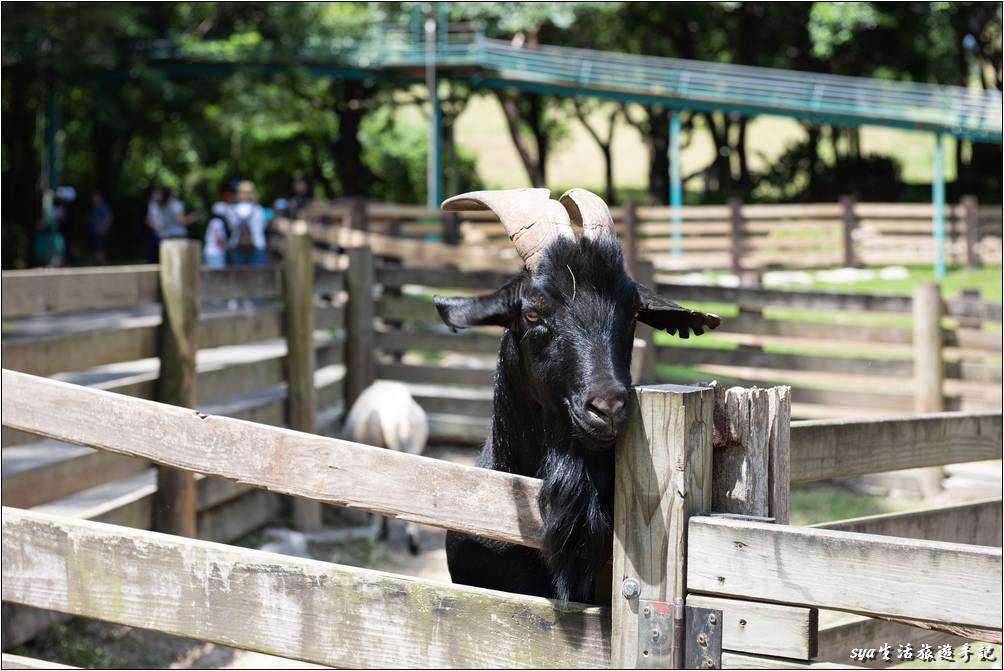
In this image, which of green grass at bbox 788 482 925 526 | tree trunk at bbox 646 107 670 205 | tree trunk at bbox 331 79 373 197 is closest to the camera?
green grass at bbox 788 482 925 526

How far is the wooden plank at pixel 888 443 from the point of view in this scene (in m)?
3.13

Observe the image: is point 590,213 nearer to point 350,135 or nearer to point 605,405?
point 605,405

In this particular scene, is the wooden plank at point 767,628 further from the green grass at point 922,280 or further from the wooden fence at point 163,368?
the green grass at point 922,280

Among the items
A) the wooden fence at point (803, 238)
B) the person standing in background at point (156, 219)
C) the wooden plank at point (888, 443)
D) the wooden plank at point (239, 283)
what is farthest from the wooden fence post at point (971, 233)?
the wooden plank at point (888, 443)

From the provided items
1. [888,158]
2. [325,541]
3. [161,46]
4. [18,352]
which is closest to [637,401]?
[18,352]

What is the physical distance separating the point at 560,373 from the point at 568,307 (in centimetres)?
19

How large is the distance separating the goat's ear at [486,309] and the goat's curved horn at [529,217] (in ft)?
0.33

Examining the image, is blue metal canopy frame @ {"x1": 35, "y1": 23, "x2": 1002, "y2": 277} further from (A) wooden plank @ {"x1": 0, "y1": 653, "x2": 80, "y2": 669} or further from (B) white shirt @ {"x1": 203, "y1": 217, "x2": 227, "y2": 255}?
(A) wooden plank @ {"x1": 0, "y1": 653, "x2": 80, "y2": 669}

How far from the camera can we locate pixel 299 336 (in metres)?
7.71

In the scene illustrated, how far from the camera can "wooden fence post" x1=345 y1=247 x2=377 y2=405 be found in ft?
28.8

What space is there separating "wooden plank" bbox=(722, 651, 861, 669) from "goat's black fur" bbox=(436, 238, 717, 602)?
46cm

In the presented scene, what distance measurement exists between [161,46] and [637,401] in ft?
86.8

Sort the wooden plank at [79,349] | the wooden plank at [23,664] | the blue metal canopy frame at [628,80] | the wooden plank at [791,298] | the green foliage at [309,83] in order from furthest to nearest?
the blue metal canopy frame at [628,80], the green foliage at [309,83], the wooden plank at [791,298], the wooden plank at [79,349], the wooden plank at [23,664]

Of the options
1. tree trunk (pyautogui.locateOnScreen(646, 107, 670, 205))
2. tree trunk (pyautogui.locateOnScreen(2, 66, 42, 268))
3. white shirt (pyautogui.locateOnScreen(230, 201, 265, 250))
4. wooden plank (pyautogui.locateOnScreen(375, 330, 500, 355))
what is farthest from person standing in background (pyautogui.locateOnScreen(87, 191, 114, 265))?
tree trunk (pyautogui.locateOnScreen(646, 107, 670, 205))
